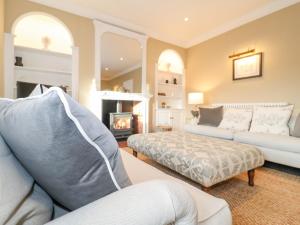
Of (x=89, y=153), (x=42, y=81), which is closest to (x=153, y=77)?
(x=42, y=81)

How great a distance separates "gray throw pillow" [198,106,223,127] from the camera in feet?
10.6

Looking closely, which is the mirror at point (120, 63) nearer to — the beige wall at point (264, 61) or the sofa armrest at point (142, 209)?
the beige wall at point (264, 61)

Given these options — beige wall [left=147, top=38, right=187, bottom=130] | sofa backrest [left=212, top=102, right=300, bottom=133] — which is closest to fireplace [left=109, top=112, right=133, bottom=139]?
beige wall [left=147, top=38, right=187, bottom=130]

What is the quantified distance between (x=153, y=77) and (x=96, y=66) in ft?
4.94

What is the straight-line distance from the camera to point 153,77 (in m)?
4.34

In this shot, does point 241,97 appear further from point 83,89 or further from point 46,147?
point 46,147

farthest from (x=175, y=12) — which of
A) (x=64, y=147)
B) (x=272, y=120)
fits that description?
(x=64, y=147)

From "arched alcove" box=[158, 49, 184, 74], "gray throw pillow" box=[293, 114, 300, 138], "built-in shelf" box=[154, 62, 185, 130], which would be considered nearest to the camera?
"gray throw pillow" box=[293, 114, 300, 138]

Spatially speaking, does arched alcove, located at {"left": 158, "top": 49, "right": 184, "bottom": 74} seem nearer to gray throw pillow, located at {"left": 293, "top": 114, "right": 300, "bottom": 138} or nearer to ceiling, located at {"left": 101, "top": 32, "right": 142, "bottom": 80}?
ceiling, located at {"left": 101, "top": 32, "right": 142, "bottom": 80}

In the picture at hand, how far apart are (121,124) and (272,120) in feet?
10.0

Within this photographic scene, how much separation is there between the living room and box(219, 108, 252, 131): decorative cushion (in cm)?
2

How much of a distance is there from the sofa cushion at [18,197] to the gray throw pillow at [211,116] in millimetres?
3154

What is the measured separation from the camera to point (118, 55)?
154 inches

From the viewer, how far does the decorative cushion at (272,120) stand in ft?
7.97
